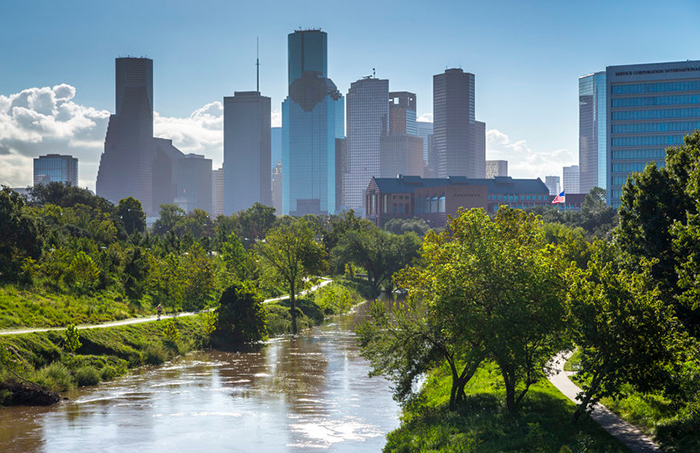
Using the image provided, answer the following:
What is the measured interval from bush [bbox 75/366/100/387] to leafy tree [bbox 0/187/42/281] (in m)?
17.2

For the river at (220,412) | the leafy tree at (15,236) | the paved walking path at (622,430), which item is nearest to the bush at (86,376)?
the river at (220,412)

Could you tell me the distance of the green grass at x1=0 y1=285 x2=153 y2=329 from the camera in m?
53.8

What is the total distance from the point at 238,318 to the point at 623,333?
1817 inches

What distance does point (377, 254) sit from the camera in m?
122

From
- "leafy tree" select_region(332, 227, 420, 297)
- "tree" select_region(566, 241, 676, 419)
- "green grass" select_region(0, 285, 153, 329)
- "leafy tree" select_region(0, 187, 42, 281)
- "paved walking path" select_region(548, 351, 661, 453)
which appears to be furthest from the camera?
"leafy tree" select_region(332, 227, 420, 297)

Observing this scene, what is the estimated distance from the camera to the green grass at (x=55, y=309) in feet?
177

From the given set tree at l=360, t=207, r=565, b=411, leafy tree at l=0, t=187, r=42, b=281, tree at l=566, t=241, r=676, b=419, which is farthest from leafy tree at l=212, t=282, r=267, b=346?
tree at l=566, t=241, r=676, b=419

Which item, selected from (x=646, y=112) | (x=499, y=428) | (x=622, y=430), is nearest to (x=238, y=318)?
(x=499, y=428)

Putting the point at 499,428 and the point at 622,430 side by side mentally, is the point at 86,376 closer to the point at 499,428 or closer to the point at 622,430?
the point at 499,428

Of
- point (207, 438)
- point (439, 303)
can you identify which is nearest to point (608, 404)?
point (439, 303)

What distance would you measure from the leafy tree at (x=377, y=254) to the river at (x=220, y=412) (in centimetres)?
6279

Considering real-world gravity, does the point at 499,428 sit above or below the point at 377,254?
below

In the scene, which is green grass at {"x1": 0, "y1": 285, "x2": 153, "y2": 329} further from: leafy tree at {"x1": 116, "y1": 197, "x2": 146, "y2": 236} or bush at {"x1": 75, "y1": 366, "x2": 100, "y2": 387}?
leafy tree at {"x1": 116, "y1": 197, "x2": 146, "y2": 236}

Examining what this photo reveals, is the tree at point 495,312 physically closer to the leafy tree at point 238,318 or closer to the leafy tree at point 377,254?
the leafy tree at point 238,318
